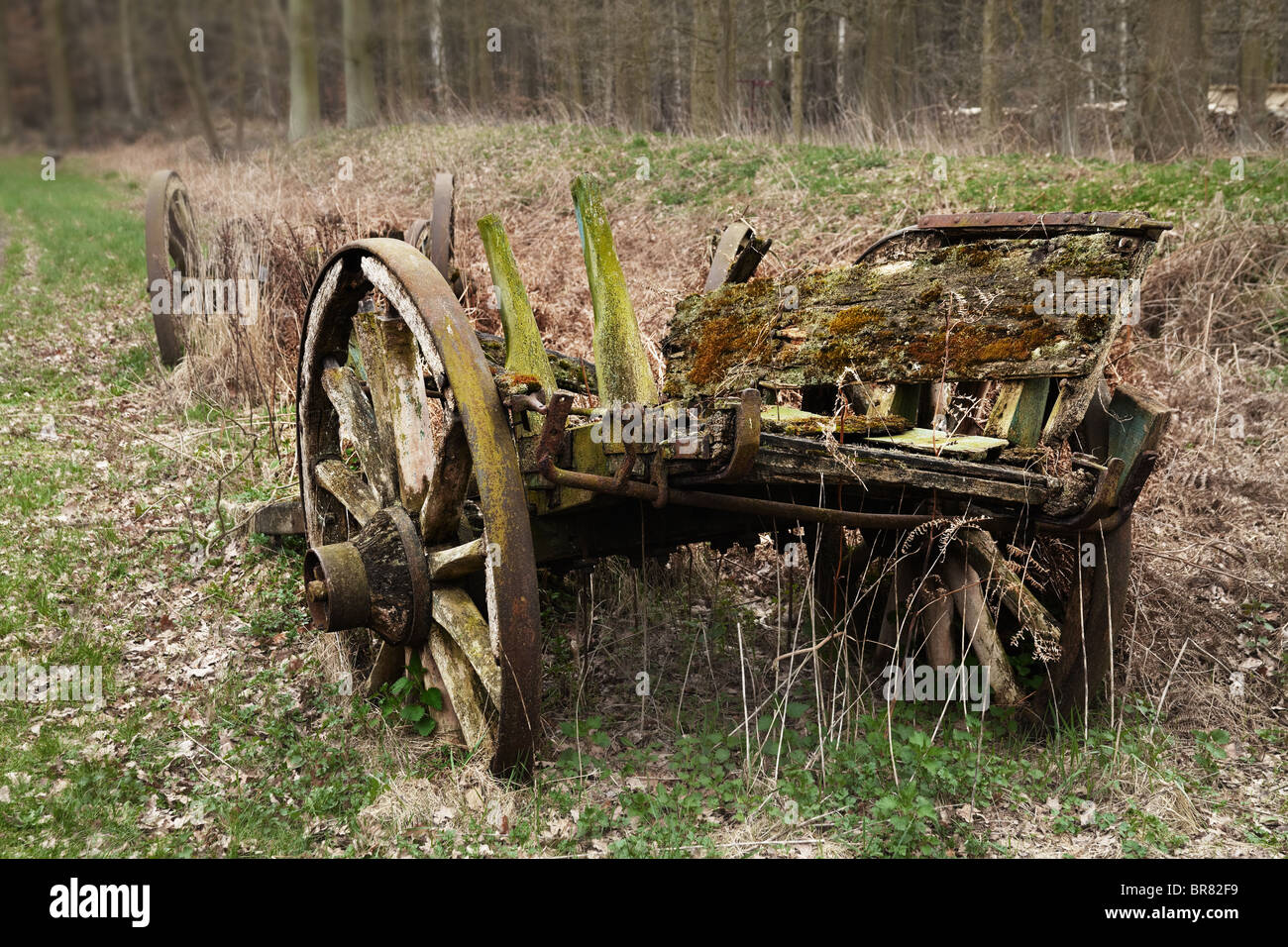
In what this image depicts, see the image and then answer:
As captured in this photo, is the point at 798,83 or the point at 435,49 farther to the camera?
the point at 435,49

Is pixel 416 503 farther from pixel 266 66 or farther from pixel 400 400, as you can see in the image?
pixel 266 66

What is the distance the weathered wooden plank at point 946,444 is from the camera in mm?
3125

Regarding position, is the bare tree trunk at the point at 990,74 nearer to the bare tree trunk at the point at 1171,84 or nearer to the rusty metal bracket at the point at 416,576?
the bare tree trunk at the point at 1171,84

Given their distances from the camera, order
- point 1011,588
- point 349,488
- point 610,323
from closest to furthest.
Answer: point 610,323
point 1011,588
point 349,488

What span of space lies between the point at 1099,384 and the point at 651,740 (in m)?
2.02

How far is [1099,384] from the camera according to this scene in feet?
11.3

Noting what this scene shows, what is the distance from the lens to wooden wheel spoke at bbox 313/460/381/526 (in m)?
3.76

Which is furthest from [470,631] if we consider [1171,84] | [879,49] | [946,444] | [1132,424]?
[879,49]

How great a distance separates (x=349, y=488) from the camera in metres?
3.91

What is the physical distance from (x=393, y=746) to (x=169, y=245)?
557cm

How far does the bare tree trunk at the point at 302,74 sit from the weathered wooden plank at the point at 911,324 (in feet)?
53.0

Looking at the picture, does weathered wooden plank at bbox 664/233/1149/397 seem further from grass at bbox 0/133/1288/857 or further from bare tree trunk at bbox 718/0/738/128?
bare tree trunk at bbox 718/0/738/128

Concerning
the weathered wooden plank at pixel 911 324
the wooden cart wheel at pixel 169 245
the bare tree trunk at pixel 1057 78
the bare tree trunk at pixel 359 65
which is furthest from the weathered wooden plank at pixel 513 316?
the bare tree trunk at pixel 359 65
